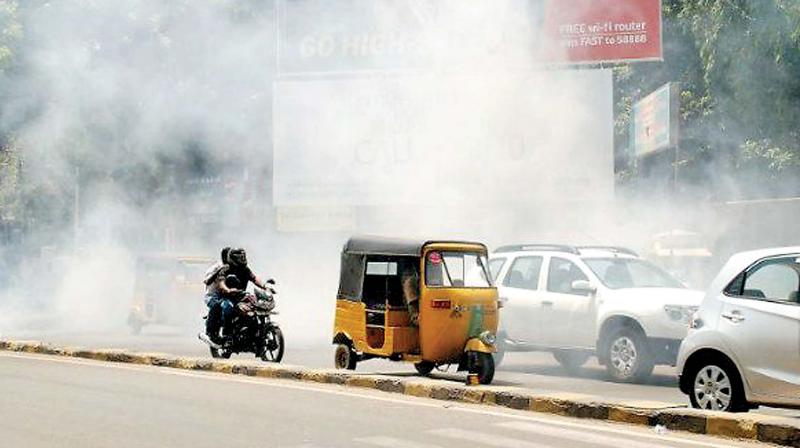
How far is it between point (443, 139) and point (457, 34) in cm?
241

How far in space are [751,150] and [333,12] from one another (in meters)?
10.5

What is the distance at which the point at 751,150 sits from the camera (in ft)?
95.5

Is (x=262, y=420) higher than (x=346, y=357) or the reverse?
the reverse

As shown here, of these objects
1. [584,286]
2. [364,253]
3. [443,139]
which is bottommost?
[584,286]

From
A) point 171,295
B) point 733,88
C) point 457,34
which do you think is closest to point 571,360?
point 171,295

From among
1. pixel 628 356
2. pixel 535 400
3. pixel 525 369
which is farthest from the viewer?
pixel 525 369

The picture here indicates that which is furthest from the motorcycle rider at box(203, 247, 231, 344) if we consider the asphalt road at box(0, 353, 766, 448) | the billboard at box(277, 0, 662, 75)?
the billboard at box(277, 0, 662, 75)

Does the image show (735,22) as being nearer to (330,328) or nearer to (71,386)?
(330,328)

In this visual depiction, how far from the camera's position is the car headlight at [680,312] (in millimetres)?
12961

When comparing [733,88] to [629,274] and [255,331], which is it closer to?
[629,274]

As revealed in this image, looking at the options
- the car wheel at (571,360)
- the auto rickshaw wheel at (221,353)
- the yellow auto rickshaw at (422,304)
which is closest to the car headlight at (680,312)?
the yellow auto rickshaw at (422,304)

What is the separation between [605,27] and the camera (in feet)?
85.9

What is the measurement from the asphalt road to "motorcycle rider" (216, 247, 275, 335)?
9.05 feet

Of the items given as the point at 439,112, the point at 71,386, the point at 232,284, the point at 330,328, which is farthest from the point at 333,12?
the point at 71,386
